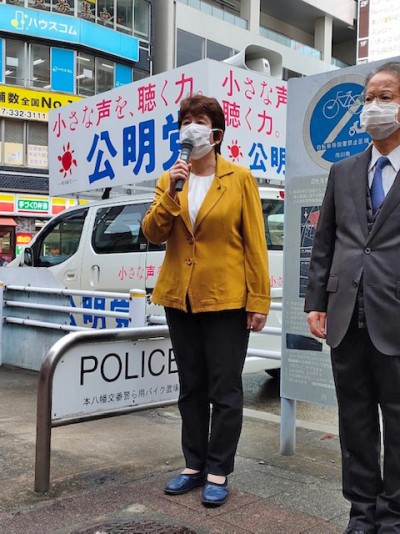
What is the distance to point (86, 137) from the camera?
23.4 feet

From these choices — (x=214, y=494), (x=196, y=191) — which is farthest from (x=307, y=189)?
(x=214, y=494)

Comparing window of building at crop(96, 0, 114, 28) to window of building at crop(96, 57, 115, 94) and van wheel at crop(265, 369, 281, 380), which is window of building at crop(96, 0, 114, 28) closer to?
window of building at crop(96, 57, 115, 94)

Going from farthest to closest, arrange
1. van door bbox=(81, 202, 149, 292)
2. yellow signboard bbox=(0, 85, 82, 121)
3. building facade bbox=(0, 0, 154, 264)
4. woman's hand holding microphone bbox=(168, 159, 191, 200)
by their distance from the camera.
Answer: building facade bbox=(0, 0, 154, 264), yellow signboard bbox=(0, 85, 82, 121), van door bbox=(81, 202, 149, 292), woman's hand holding microphone bbox=(168, 159, 191, 200)

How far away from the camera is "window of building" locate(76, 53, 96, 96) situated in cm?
2583

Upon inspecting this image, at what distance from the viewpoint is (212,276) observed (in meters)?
2.97

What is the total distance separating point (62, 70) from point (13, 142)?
3711 millimetres

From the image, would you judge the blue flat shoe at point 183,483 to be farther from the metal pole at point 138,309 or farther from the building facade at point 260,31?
the building facade at point 260,31

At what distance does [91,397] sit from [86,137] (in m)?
4.45

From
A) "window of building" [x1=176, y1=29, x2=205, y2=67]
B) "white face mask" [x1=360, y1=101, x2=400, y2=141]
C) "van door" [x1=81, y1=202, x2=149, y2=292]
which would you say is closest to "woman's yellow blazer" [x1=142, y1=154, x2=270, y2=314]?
"white face mask" [x1=360, y1=101, x2=400, y2=141]

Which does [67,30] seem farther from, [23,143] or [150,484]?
[150,484]

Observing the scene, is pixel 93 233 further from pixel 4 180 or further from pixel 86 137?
pixel 4 180

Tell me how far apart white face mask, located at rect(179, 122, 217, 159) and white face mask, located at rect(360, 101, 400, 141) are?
2.79 ft

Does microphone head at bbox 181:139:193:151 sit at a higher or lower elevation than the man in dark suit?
higher

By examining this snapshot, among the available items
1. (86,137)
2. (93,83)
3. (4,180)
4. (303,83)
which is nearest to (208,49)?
(93,83)
